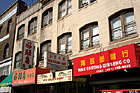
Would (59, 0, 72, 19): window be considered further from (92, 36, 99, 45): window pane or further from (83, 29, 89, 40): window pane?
(92, 36, 99, 45): window pane

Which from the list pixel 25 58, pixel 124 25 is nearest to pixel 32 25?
pixel 25 58

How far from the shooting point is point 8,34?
68.3ft

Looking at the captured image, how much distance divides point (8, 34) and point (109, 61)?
16.7 metres

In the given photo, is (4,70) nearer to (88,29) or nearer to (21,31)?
(21,31)

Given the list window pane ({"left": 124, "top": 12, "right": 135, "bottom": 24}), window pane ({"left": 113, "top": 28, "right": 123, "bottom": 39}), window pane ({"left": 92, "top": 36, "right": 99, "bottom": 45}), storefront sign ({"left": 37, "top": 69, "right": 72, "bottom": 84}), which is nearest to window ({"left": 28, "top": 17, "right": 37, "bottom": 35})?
storefront sign ({"left": 37, "top": 69, "right": 72, "bottom": 84})

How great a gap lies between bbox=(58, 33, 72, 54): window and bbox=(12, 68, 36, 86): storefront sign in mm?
2930

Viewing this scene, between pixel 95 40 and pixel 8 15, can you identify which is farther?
pixel 8 15

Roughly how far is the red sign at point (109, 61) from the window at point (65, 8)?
5793 mm

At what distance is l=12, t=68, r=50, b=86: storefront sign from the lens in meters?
11.8

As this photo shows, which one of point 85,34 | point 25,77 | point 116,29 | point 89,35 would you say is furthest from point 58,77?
point 116,29

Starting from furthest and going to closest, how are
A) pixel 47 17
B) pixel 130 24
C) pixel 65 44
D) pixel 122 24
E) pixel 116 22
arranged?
pixel 47 17
pixel 65 44
pixel 116 22
pixel 122 24
pixel 130 24

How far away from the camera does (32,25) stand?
694 inches

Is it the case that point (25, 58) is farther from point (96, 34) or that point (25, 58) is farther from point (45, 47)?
point (96, 34)

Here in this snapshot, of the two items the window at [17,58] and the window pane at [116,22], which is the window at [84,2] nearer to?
the window pane at [116,22]
